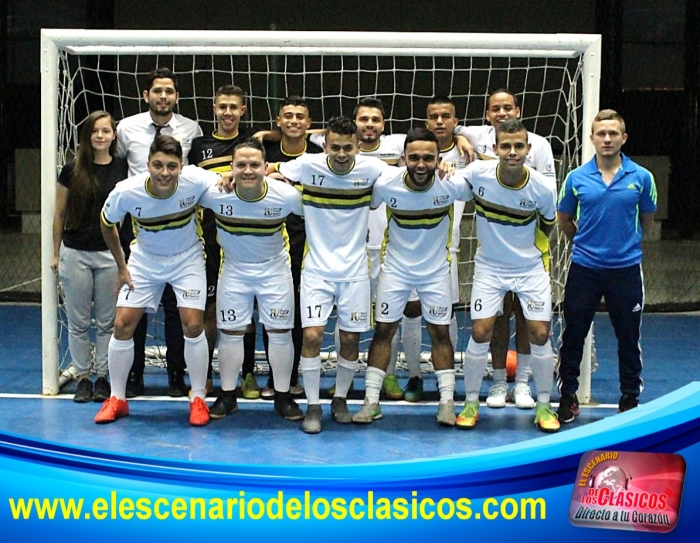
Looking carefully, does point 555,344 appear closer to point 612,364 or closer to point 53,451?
point 612,364

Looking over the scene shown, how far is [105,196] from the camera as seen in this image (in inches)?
215

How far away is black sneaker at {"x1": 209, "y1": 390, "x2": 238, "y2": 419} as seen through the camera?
518 centimetres

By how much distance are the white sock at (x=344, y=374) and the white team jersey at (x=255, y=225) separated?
0.57 m

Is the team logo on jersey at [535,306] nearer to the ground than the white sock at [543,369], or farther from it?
farther from it

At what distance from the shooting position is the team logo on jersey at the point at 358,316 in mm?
4996

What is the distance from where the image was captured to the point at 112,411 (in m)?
5.07

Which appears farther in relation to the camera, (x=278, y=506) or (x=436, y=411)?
(x=436, y=411)

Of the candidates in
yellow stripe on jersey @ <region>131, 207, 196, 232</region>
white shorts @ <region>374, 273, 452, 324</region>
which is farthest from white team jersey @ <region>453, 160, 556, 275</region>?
yellow stripe on jersey @ <region>131, 207, 196, 232</region>

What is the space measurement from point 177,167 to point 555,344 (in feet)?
12.2

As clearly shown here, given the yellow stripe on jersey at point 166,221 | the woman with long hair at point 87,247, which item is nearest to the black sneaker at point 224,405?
the woman with long hair at point 87,247

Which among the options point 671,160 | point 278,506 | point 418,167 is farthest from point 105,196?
point 671,160

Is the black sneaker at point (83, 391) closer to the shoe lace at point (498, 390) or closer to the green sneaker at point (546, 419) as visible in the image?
the shoe lace at point (498, 390)

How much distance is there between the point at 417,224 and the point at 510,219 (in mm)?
479

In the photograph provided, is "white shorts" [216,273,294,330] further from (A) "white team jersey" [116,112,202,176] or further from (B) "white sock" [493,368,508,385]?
(B) "white sock" [493,368,508,385]
